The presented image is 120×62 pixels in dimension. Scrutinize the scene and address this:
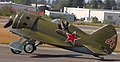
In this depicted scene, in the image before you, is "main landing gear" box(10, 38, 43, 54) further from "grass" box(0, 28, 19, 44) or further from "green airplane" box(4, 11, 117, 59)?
"grass" box(0, 28, 19, 44)

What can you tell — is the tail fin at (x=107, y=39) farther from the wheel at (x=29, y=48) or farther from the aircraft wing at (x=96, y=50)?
the wheel at (x=29, y=48)

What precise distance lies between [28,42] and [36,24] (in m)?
0.96

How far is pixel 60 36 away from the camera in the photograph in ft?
56.9

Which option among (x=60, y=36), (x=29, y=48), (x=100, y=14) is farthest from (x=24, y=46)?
(x=100, y=14)

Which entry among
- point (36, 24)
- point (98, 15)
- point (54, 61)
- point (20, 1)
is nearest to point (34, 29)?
point (36, 24)

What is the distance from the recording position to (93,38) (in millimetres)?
17281

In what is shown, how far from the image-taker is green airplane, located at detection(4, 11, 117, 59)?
17016 millimetres

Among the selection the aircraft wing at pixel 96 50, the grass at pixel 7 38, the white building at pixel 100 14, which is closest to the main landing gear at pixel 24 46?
the aircraft wing at pixel 96 50

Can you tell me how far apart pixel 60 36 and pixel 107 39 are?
7.34 feet

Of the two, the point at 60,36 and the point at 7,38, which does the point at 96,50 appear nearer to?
the point at 60,36

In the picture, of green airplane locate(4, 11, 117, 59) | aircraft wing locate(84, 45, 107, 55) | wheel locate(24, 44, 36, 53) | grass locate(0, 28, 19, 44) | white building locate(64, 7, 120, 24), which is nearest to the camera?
aircraft wing locate(84, 45, 107, 55)

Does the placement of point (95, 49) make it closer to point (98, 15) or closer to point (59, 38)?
point (59, 38)

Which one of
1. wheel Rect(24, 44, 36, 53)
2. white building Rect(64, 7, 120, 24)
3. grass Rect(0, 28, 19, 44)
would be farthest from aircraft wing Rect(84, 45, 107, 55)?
white building Rect(64, 7, 120, 24)

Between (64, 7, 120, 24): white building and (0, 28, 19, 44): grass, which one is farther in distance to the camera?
(64, 7, 120, 24): white building
